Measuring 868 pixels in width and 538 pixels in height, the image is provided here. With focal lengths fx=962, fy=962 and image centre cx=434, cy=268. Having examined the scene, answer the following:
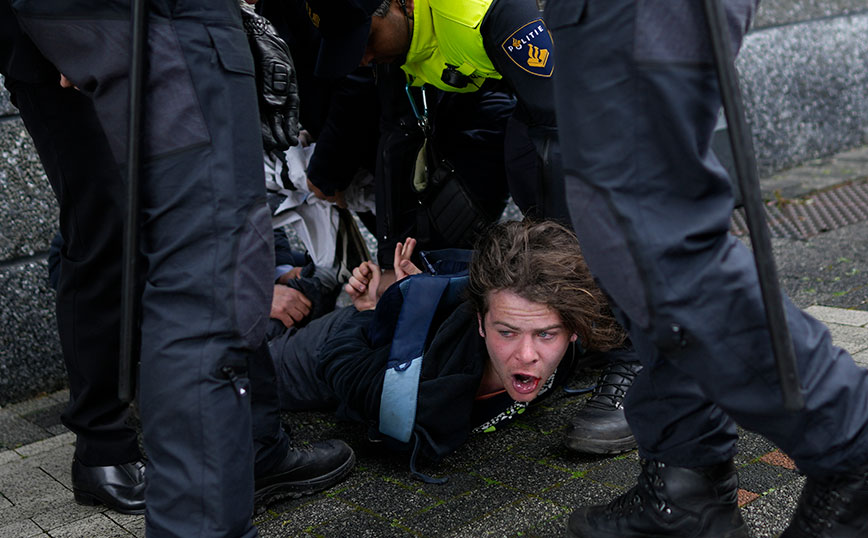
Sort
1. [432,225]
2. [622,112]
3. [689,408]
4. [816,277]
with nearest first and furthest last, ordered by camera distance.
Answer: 1. [622,112]
2. [689,408]
3. [432,225]
4. [816,277]

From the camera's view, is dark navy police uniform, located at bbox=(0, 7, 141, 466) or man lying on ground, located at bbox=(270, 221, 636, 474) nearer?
dark navy police uniform, located at bbox=(0, 7, 141, 466)

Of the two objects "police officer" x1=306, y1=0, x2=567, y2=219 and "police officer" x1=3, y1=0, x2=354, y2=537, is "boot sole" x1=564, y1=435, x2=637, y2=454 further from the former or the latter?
"police officer" x1=3, y1=0, x2=354, y2=537

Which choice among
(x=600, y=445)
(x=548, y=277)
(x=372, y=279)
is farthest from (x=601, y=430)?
(x=372, y=279)

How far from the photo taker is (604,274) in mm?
1499

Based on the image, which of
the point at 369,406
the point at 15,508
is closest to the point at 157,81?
the point at 369,406

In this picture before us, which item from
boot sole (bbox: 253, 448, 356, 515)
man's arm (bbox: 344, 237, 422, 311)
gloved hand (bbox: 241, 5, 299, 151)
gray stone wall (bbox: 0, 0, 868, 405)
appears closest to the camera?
gloved hand (bbox: 241, 5, 299, 151)

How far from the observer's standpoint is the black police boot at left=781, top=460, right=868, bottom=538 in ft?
5.09

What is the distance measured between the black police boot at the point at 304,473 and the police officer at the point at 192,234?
687 millimetres

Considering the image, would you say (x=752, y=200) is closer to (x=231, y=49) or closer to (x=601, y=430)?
(x=231, y=49)

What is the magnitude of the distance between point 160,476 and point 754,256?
99 cm

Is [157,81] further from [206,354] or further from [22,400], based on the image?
[22,400]

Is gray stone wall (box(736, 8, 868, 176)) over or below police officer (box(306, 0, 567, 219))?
below

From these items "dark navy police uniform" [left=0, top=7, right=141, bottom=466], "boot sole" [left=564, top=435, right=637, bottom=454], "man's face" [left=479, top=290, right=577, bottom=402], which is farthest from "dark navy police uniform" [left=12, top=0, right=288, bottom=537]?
"boot sole" [left=564, top=435, right=637, bottom=454]

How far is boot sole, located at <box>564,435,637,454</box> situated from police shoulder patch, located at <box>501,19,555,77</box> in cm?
96
